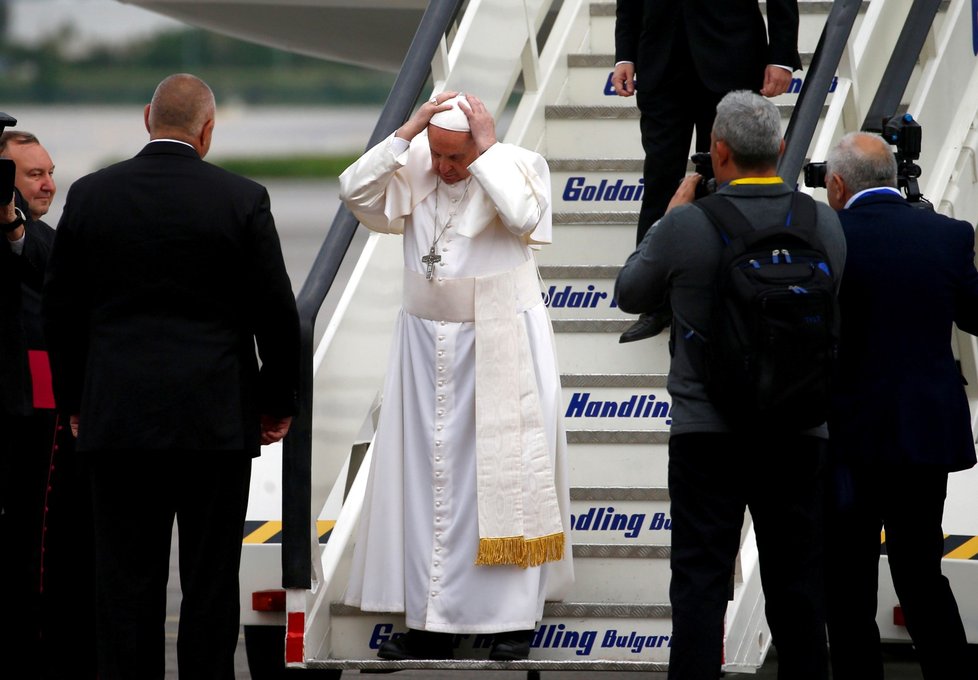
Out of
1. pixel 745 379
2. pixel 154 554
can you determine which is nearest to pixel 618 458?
pixel 745 379

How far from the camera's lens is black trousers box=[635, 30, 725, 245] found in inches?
234

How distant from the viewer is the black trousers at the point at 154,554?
432cm

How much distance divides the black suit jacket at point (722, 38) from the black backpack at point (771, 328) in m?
1.83

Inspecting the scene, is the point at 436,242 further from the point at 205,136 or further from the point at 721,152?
the point at 721,152

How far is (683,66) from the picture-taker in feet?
19.6

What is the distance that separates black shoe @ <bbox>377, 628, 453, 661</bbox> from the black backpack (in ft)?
4.26

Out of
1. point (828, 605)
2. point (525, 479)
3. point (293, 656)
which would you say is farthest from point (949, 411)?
point (293, 656)

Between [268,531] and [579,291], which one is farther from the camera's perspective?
[579,291]

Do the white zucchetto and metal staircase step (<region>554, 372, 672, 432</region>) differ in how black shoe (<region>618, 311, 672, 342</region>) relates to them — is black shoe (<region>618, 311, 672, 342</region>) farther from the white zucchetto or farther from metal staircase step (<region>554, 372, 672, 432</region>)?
the white zucchetto

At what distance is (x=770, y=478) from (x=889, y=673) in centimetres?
278

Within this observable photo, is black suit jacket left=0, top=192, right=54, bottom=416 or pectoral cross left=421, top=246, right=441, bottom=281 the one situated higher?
pectoral cross left=421, top=246, right=441, bottom=281

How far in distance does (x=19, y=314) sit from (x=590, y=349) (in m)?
2.03

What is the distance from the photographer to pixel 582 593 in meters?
5.19

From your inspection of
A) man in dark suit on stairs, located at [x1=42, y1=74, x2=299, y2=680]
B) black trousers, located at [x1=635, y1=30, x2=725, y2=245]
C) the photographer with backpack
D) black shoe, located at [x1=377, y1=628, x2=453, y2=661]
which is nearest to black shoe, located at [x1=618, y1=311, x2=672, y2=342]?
black trousers, located at [x1=635, y1=30, x2=725, y2=245]
